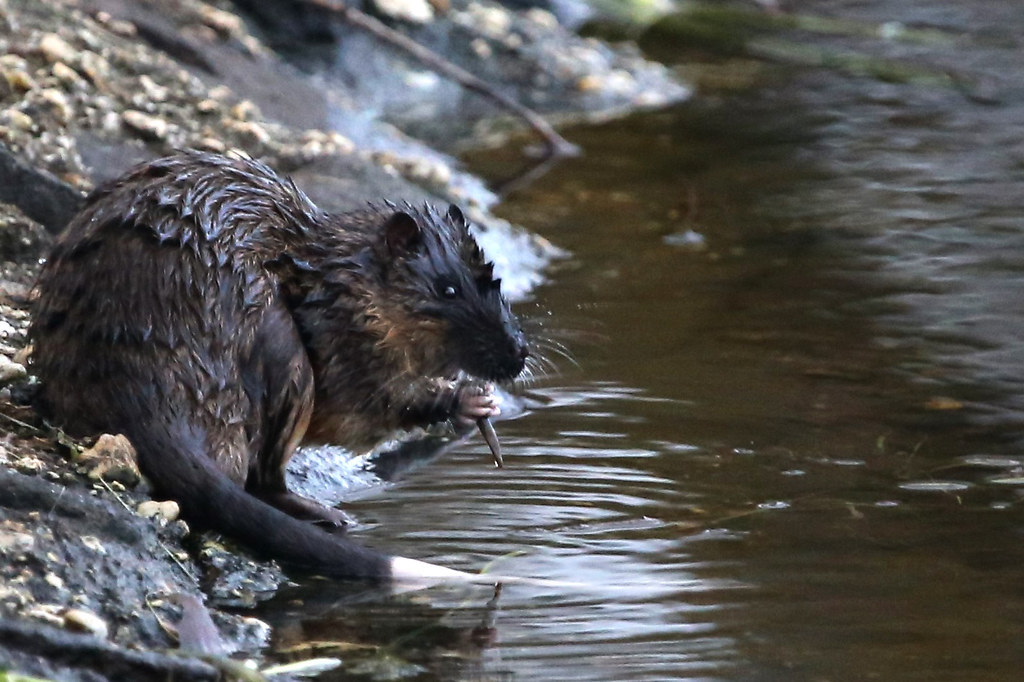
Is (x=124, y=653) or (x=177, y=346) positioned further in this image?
(x=177, y=346)

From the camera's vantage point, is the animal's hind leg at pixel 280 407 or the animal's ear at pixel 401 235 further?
the animal's ear at pixel 401 235

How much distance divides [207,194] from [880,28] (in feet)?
32.5

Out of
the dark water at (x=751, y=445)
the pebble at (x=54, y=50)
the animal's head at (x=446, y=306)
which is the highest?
the pebble at (x=54, y=50)

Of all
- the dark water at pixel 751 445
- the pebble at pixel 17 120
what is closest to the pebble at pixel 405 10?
the dark water at pixel 751 445

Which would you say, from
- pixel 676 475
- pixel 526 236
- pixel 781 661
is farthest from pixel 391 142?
pixel 781 661

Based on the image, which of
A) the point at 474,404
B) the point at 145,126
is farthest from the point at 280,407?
the point at 145,126

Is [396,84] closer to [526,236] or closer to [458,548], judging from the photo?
[526,236]

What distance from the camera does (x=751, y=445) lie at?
536cm

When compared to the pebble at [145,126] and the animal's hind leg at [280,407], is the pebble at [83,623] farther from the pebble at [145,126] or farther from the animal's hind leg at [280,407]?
the pebble at [145,126]

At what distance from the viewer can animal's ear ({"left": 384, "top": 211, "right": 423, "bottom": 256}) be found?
16.1 ft

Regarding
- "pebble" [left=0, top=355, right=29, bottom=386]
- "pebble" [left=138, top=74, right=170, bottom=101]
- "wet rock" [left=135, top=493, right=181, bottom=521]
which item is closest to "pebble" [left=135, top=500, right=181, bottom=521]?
"wet rock" [left=135, top=493, right=181, bottom=521]

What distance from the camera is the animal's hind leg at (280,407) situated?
4.50 m

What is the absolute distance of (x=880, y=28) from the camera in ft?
44.2

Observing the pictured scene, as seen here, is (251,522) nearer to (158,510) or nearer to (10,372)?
(158,510)
